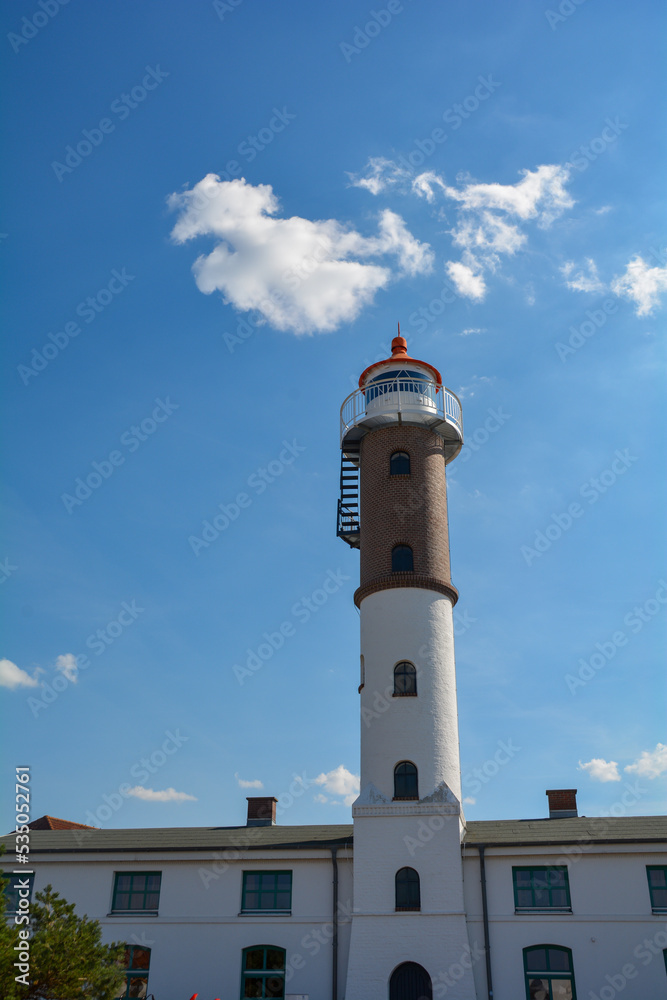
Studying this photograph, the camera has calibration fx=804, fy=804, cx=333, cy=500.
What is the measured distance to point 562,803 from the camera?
28.4 meters

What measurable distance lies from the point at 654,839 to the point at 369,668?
9.89m

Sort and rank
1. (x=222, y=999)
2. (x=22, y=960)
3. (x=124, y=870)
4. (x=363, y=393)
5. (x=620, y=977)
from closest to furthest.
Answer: (x=22, y=960) → (x=620, y=977) → (x=222, y=999) → (x=124, y=870) → (x=363, y=393)

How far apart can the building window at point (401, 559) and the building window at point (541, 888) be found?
392 inches

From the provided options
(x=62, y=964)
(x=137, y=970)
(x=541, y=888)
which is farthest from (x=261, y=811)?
(x=62, y=964)

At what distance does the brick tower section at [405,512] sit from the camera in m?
27.8

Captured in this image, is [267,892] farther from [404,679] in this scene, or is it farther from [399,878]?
[404,679]

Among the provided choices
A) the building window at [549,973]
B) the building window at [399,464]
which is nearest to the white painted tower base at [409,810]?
the building window at [549,973]

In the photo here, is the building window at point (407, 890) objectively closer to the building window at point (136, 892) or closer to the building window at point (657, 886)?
the building window at point (657, 886)

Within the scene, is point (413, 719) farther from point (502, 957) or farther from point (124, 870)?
point (124, 870)

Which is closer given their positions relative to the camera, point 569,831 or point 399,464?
point 569,831

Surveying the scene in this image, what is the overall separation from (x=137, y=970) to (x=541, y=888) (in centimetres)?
1286

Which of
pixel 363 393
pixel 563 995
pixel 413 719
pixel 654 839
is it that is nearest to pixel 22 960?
pixel 413 719

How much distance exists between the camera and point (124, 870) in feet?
88.5

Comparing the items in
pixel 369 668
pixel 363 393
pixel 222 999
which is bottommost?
pixel 222 999
